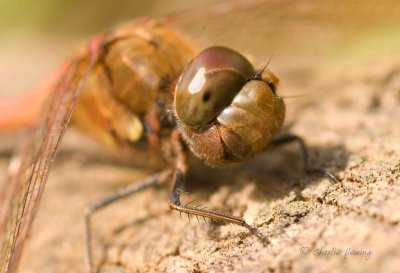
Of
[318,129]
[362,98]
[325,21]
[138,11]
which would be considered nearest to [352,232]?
[318,129]

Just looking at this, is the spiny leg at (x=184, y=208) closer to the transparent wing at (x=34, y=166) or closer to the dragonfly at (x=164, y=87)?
the dragonfly at (x=164, y=87)

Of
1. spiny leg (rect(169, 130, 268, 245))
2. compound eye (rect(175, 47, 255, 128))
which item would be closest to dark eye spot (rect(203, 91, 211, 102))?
compound eye (rect(175, 47, 255, 128))

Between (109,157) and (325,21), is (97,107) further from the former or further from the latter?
(325,21)

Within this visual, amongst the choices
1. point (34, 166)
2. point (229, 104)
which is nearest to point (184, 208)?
point (229, 104)

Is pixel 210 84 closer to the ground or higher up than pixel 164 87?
closer to the ground

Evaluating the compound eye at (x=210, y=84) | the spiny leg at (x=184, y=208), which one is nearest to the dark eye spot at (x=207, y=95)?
the compound eye at (x=210, y=84)

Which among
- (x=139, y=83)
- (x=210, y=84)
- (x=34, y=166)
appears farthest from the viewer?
(x=139, y=83)

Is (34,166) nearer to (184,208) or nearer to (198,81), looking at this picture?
(184,208)

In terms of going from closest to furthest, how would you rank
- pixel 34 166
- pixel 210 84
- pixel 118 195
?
1. pixel 210 84
2. pixel 34 166
3. pixel 118 195
